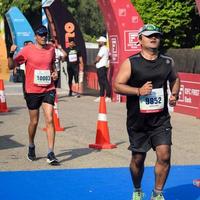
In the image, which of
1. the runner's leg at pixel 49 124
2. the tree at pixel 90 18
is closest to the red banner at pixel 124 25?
the runner's leg at pixel 49 124

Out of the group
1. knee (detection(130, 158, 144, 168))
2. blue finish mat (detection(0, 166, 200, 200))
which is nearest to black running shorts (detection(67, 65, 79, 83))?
blue finish mat (detection(0, 166, 200, 200))

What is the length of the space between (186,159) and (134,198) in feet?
10.6

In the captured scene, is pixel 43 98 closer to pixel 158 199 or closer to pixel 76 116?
pixel 158 199

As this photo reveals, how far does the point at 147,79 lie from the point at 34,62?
3.05 m

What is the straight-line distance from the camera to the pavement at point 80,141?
9141mm

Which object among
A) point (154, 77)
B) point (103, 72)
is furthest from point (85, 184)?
point (103, 72)

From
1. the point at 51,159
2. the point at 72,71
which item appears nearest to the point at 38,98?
the point at 51,159

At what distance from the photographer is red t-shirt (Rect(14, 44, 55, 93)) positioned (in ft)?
28.9

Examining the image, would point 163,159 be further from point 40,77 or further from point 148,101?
Answer: point 40,77

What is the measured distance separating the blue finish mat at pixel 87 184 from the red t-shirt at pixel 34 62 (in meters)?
1.27

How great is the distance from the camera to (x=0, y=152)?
9.98m

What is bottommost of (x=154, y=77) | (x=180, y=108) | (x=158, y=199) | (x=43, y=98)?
(x=180, y=108)

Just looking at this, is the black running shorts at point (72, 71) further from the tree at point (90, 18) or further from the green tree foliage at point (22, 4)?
the tree at point (90, 18)

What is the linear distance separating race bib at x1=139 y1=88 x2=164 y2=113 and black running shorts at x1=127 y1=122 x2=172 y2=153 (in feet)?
0.71
